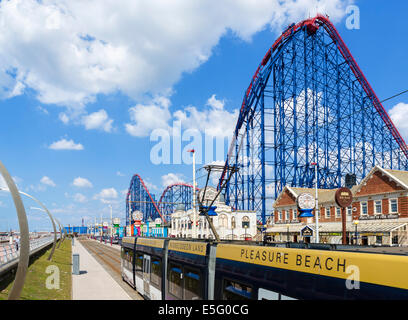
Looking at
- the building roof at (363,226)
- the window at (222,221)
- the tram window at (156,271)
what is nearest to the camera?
the tram window at (156,271)

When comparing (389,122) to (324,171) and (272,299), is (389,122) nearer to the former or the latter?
(324,171)

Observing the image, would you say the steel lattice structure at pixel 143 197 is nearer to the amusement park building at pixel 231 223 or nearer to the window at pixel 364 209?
the amusement park building at pixel 231 223

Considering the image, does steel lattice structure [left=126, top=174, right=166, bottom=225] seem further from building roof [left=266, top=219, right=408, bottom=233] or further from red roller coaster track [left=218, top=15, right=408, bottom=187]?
building roof [left=266, top=219, right=408, bottom=233]

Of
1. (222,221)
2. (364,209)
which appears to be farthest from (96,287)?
(222,221)

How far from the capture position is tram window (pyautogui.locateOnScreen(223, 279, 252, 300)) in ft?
21.1

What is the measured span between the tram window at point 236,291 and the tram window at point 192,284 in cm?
123

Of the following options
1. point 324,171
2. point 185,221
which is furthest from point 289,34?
point 185,221

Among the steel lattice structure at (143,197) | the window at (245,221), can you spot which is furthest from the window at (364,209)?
the steel lattice structure at (143,197)

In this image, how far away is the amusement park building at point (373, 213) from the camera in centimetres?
3003

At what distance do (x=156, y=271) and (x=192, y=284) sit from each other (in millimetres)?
3950

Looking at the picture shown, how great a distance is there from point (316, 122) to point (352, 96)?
769 centimetres

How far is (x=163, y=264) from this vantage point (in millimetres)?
11648

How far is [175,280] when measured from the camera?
33.5ft

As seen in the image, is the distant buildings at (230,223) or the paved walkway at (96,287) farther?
the distant buildings at (230,223)
